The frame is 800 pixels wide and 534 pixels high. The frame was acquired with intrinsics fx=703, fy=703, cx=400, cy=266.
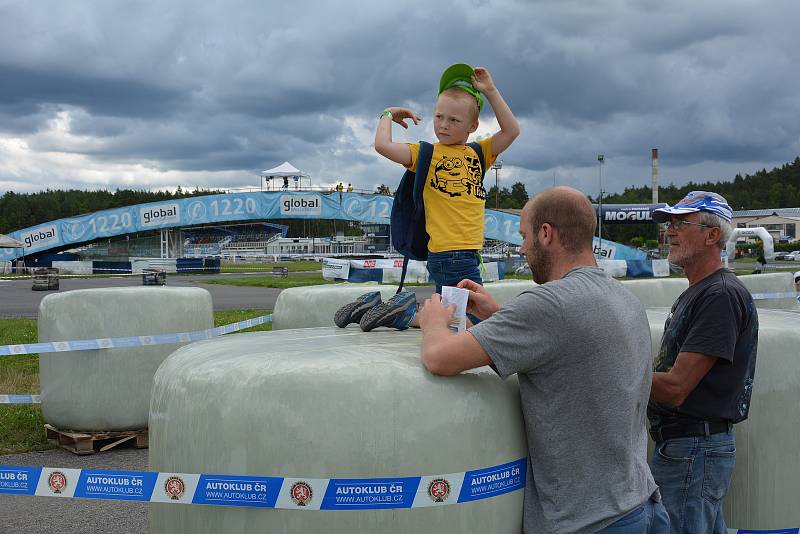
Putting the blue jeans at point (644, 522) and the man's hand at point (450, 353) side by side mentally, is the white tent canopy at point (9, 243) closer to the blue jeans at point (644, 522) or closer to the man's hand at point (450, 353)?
the man's hand at point (450, 353)

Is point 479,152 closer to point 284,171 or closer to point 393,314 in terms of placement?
point 393,314

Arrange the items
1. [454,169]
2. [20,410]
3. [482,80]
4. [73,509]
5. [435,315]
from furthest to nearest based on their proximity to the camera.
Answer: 1. [20,410]
2. [73,509]
3. [454,169]
4. [482,80]
5. [435,315]

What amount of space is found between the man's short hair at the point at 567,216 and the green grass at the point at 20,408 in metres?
5.17

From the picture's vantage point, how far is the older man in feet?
8.93

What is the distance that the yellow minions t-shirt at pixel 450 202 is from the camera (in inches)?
162

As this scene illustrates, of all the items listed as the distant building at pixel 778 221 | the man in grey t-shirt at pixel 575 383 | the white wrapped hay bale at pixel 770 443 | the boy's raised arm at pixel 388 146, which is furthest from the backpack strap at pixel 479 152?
the distant building at pixel 778 221

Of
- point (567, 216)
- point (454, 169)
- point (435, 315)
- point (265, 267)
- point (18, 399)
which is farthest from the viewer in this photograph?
point (265, 267)

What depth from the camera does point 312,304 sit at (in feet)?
17.5

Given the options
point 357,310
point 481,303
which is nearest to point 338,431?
point 481,303

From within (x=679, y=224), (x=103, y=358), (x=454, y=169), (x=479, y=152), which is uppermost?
(x=479, y=152)

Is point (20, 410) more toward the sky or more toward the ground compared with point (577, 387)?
more toward the ground

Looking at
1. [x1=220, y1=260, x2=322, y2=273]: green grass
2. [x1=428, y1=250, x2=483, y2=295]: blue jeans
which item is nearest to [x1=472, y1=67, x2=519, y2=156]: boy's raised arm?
[x1=428, y1=250, x2=483, y2=295]: blue jeans

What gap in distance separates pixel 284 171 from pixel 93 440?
188 feet

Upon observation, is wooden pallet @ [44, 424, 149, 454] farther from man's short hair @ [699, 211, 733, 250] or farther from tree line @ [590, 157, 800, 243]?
tree line @ [590, 157, 800, 243]
